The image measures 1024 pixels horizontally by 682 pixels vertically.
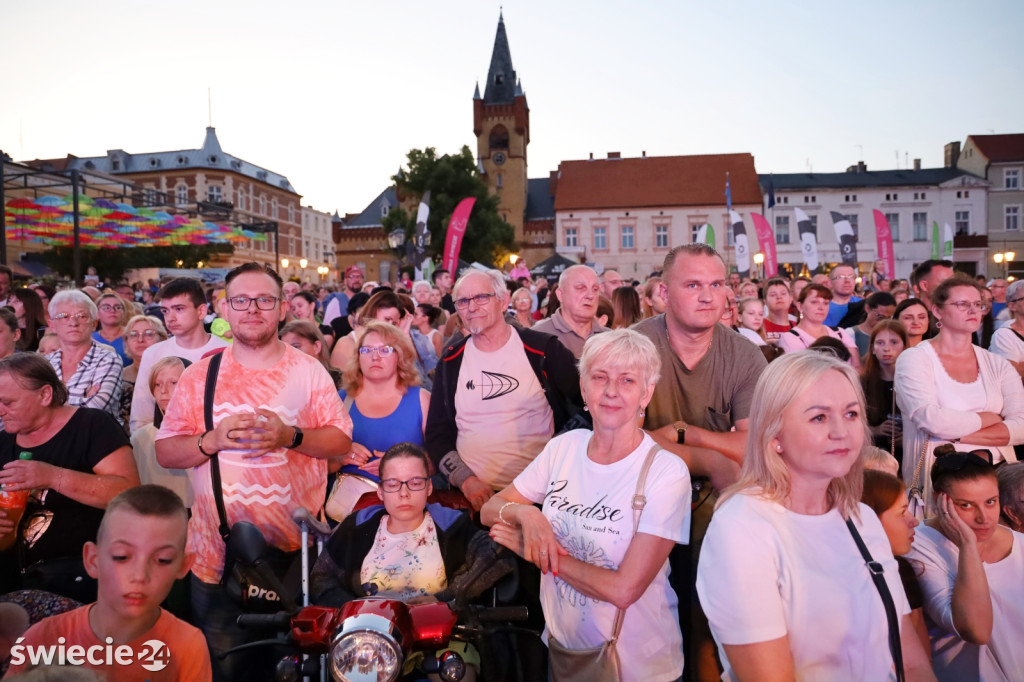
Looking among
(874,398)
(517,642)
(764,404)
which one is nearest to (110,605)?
(517,642)

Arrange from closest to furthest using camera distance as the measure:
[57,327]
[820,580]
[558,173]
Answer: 1. [820,580]
2. [57,327]
3. [558,173]

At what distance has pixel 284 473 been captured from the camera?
3166 mm

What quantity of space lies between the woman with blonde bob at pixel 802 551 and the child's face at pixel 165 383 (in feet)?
11.6

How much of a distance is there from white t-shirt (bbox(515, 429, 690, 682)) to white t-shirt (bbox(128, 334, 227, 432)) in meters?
2.74

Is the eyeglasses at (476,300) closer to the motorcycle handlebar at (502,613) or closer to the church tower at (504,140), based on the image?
the motorcycle handlebar at (502,613)

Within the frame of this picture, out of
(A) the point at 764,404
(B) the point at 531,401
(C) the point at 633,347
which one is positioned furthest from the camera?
(B) the point at 531,401

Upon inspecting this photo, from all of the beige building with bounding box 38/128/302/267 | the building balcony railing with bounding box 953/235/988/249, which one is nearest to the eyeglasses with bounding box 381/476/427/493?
the building balcony railing with bounding box 953/235/988/249

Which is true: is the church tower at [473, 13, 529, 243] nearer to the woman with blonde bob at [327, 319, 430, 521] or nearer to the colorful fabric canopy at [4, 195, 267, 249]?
the colorful fabric canopy at [4, 195, 267, 249]

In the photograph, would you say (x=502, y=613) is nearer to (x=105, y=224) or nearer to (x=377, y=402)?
(x=377, y=402)

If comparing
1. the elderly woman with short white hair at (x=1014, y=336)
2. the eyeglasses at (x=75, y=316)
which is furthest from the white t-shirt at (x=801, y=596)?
the eyeglasses at (x=75, y=316)

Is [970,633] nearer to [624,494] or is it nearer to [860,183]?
[624,494]

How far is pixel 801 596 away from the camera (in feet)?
6.61

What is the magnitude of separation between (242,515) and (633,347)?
185cm

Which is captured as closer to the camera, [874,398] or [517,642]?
[517,642]
